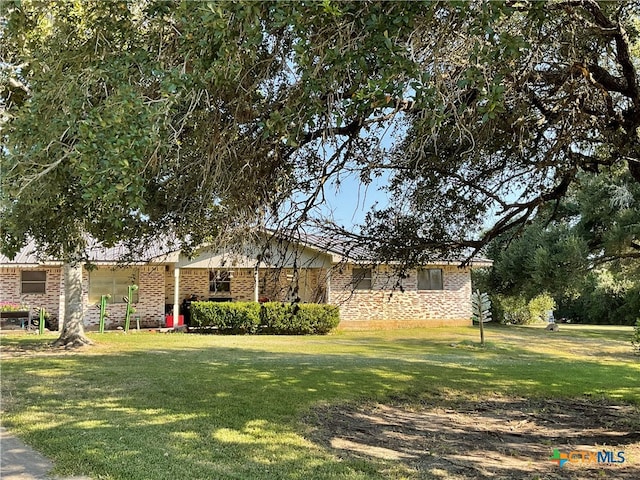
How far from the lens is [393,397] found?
412 inches

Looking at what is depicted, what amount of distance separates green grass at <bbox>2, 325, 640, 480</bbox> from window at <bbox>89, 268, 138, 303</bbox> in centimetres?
394

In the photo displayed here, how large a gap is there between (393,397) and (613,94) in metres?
6.29

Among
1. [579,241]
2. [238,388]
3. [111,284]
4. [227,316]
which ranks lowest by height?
[238,388]

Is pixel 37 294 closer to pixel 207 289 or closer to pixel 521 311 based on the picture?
pixel 207 289

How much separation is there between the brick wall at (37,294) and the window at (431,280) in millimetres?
15951

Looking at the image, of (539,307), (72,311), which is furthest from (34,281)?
(539,307)

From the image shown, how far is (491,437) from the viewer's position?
26.2ft

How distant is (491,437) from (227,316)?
15.5m

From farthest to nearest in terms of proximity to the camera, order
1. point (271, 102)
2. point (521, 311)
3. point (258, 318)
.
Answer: point (521, 311) → point (258, 318) → point (271, 102)

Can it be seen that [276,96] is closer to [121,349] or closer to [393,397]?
[393,397]

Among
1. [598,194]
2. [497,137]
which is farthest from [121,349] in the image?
[598,194]

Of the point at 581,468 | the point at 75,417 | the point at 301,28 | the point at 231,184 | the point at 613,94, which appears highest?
the point at 613,94

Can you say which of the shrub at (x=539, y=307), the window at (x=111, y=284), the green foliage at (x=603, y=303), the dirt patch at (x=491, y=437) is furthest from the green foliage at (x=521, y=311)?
the dirt patch at (x=491, y=437)

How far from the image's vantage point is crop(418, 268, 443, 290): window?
88.2 feet
